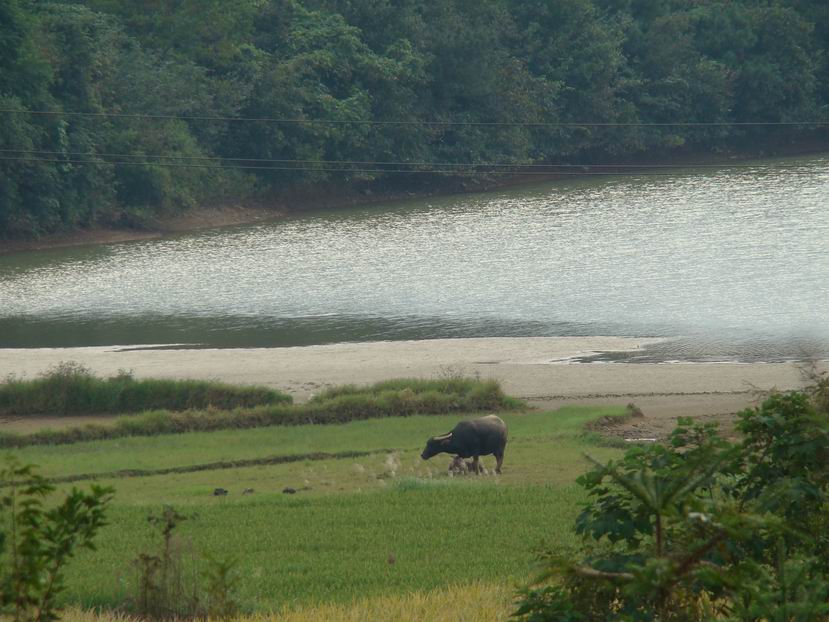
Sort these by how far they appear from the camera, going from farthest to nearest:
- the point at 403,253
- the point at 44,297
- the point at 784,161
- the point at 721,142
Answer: the point at 721,142 < the point at 784,161 < the point at 403,253 < the point at 44,297

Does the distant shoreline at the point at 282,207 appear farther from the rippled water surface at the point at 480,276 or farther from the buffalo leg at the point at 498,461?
the buffalo leg at the point at 498,461

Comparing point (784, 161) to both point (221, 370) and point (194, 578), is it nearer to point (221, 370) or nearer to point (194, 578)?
point (221, 370)

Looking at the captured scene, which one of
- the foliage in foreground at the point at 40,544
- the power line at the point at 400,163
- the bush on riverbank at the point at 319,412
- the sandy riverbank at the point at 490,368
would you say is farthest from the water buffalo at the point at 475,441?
the power line at the point at 400,163

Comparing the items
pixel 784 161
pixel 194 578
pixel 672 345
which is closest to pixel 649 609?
pixel 194 578

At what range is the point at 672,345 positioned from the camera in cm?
3872

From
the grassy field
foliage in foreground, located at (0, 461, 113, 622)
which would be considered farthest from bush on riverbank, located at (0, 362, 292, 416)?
foliage in foreground, located at (0, 461, 113, 622)

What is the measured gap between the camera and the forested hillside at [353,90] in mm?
58969

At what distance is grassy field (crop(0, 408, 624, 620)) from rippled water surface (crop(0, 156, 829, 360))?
15450 mm

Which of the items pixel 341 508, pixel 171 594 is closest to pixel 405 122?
pixel 341 508

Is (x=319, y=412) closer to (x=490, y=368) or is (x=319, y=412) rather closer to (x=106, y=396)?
(x=106, y=396)

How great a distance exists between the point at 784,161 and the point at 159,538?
68039 mm

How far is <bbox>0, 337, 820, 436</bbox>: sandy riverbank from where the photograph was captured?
1179 inches

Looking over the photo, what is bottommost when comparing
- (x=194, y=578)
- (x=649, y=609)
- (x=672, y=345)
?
(x=672, y=345)

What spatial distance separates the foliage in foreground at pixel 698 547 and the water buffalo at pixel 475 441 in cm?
1204
